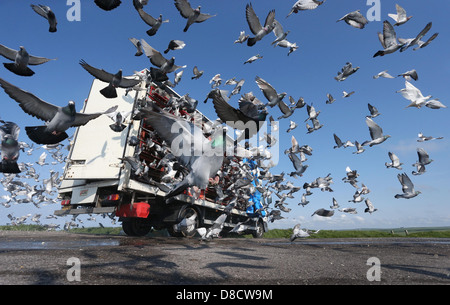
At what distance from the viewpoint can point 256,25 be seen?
6.19m

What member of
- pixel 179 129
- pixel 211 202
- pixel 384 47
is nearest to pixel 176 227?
pixel 211 202

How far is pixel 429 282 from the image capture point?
2.72m

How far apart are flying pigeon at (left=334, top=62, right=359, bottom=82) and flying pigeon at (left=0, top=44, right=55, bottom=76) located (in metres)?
8.11

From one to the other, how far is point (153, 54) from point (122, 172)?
352cm

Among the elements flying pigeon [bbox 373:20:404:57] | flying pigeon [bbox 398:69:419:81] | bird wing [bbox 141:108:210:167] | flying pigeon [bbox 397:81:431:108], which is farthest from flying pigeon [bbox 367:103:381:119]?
bird wing [bbox 141:108:210:167]

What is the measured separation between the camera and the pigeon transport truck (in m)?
7.27

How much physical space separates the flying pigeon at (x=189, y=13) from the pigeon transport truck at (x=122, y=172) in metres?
2.21

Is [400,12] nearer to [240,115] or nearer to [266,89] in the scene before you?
[266,89]

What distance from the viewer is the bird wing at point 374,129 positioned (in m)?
8.00

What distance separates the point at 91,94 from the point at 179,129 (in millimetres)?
6252

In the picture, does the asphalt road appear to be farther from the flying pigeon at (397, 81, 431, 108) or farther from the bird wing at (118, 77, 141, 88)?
the flying pigeon at (397, 81, 431, 108)

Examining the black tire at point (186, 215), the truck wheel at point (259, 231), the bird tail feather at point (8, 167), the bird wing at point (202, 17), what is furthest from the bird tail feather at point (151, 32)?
the truck wheel at point (259, 231)
